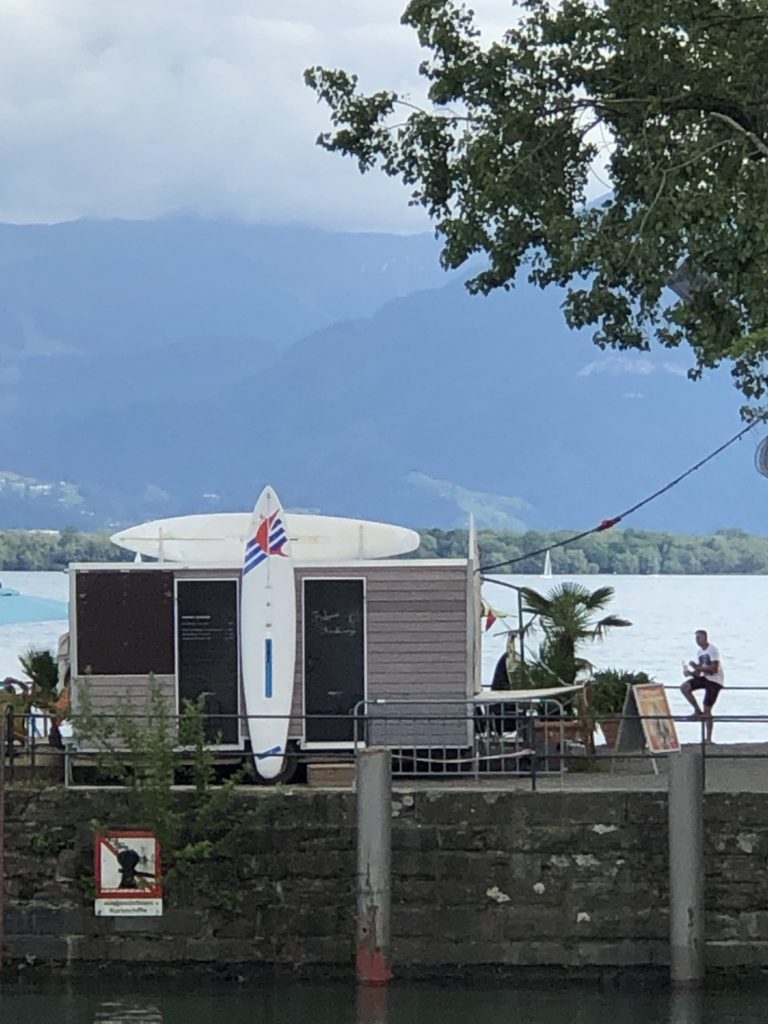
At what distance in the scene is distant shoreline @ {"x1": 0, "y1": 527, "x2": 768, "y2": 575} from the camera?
85.9 m

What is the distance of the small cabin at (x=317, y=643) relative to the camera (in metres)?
19.1

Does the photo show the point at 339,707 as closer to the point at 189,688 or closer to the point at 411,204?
the point at 189,688

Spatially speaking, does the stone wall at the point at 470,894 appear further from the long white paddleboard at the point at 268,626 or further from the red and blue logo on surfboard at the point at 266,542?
the red and blue logo on surfboard at the point at 266,542

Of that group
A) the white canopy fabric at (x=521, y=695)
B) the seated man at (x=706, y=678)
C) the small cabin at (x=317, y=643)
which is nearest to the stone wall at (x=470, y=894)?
the small cabin at (x=317, y=643)

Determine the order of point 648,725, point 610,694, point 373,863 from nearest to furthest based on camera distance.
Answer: point 373,863
point 648,725
point 610,694

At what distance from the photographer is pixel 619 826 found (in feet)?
55.9

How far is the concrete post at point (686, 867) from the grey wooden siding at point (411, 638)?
3.29 metres

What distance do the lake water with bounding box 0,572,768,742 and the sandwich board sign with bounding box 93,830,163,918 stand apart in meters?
8.62

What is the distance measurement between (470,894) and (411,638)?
124 inches

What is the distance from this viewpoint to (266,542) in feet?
62.7

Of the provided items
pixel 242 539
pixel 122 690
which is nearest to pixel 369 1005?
pixel 122 690

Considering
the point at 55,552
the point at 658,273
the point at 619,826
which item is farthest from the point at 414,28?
the point at 55,552

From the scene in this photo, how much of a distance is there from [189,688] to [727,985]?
19.4 feet

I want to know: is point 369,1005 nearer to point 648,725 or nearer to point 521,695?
point 521,695
